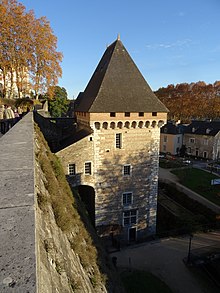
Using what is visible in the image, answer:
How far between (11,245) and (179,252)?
13.6 metres

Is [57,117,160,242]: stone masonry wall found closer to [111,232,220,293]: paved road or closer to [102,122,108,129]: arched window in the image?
[102,122,108,129]: arched window

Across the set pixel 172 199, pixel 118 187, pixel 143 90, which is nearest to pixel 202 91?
pixel 172 199

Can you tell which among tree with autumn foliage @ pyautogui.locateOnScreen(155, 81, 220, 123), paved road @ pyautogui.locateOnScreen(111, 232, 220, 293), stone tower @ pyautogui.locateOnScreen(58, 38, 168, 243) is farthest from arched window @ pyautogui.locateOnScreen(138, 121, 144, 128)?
tree with autumn foliage @ pyautogui.locateOnScreen(155, 81, 220, 123)

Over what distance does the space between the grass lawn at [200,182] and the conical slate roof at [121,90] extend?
38.4 ft

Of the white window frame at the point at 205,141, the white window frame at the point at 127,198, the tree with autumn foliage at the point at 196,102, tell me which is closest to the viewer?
the white window frame at the point at 127,198

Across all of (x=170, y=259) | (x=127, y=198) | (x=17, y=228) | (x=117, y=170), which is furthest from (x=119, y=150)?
(x=17, y=228)

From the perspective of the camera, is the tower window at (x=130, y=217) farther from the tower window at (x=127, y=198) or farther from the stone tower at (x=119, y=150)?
the tower window at (x=127, y=198)

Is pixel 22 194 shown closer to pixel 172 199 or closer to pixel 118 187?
pixel 118 187

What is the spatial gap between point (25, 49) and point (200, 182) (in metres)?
23.7

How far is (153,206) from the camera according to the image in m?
15.6


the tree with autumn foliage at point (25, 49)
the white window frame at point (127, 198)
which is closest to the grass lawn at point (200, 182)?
the white window frame at point (127, 198)

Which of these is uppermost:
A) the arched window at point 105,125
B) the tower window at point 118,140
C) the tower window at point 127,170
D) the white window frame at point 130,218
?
the arched window at point 105,125

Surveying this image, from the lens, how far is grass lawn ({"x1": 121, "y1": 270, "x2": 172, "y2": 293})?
9719mm

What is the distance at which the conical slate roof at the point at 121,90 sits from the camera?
43.5ft
